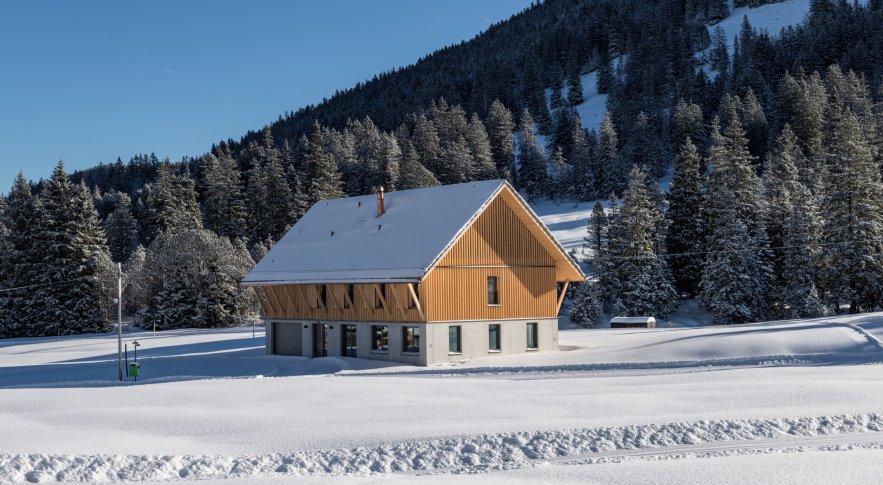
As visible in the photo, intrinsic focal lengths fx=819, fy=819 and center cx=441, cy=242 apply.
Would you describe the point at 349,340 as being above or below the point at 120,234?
below

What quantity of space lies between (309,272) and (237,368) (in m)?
6.39

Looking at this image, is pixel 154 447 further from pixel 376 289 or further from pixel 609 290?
pixel 609 290

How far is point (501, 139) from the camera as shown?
143250 mm

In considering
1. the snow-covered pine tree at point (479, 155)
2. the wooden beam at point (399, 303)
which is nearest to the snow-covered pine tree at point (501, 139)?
the snow-covered pine tree at point (479, 155)

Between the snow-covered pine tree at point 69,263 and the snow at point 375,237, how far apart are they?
3161 cm

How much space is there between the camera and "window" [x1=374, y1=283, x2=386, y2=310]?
3900 cm

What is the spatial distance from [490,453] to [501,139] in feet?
426

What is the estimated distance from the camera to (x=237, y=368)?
39750 millimetres

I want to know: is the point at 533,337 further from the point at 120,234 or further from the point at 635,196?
the point at 120,234

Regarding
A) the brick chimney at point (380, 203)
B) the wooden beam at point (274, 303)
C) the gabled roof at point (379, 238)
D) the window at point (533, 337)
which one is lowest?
the window at point (533, 337)

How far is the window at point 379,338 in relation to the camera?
4016cm

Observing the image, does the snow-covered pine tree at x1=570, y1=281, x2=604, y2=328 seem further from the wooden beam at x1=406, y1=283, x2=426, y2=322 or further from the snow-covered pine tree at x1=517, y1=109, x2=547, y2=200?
the snow-covered pine tree at x1=517, y1=109, x2=547, y2=200

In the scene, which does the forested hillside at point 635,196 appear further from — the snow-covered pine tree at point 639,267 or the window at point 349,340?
the window at point 349,340

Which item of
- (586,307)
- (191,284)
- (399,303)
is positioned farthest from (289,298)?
(191,284)
